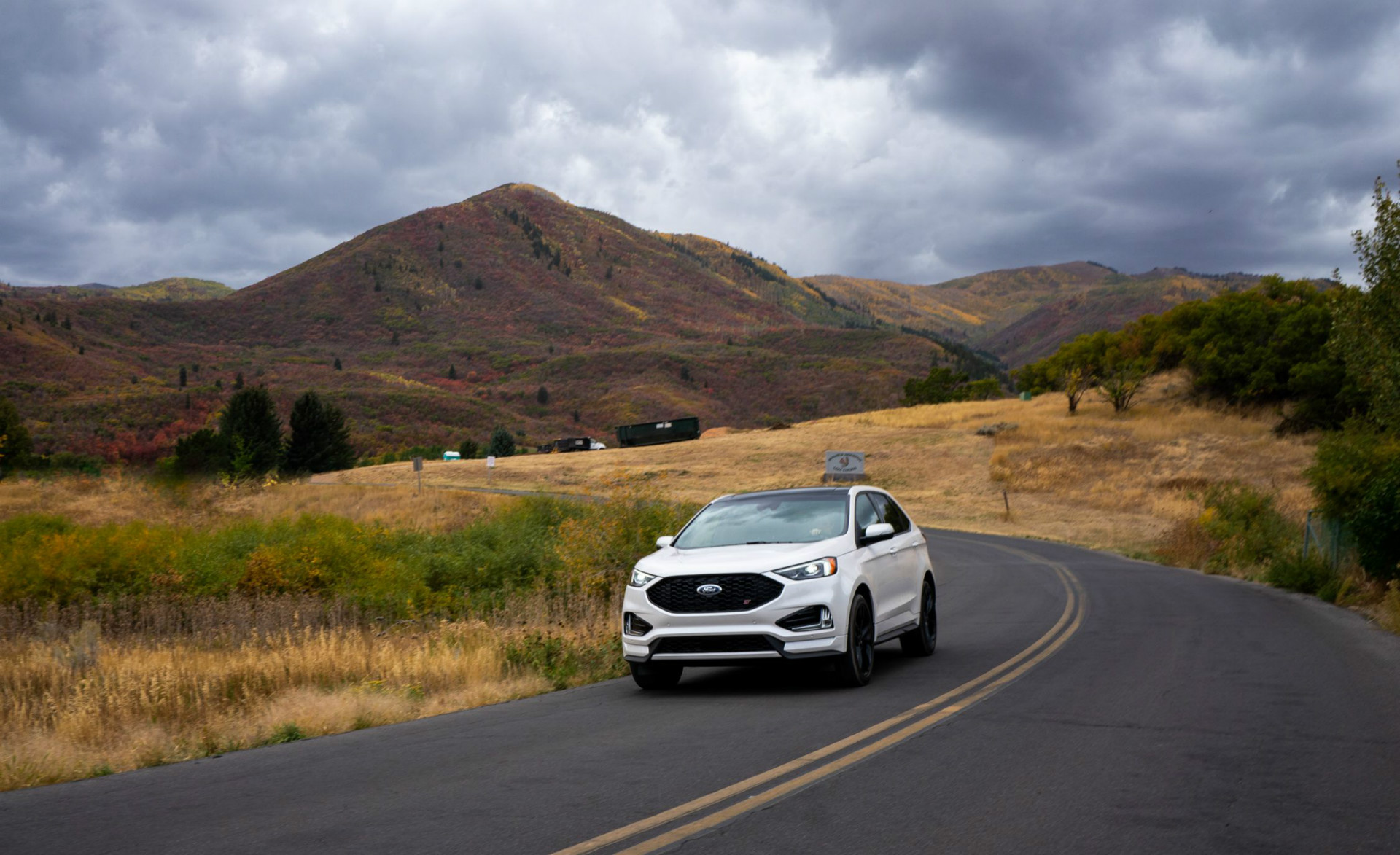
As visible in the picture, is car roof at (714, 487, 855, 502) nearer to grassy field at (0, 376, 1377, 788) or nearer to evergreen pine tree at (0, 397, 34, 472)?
grassy field at (0, 376, 1377, 788)

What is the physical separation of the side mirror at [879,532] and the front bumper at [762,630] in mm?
891

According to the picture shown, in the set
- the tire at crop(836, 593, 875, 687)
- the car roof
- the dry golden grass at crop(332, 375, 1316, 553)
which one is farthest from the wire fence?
the dry golden grass at crop(332, 375, 1316, 553)

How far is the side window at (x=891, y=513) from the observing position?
1151cm

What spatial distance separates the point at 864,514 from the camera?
1088 centimetres

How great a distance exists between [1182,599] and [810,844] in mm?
15507

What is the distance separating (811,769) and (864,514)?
15.7 feet

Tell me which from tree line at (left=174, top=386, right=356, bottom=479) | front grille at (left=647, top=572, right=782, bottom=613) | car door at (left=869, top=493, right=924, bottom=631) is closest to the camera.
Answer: front grille at (left=647, top=572, right=782, bottom=613)

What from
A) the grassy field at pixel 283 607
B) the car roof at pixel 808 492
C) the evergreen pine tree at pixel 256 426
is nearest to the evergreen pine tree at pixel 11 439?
the evergreen pine tree at pixel 256 426

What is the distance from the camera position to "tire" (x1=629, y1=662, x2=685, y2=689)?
31.3 feet

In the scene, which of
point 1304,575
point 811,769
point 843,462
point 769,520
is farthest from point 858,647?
point 843,462

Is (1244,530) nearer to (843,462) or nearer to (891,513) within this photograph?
(843,462)

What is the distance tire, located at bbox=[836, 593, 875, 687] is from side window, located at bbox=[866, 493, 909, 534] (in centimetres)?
166

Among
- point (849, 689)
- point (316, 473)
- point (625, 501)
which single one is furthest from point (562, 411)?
point (849, 689)

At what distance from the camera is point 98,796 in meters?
6.12
